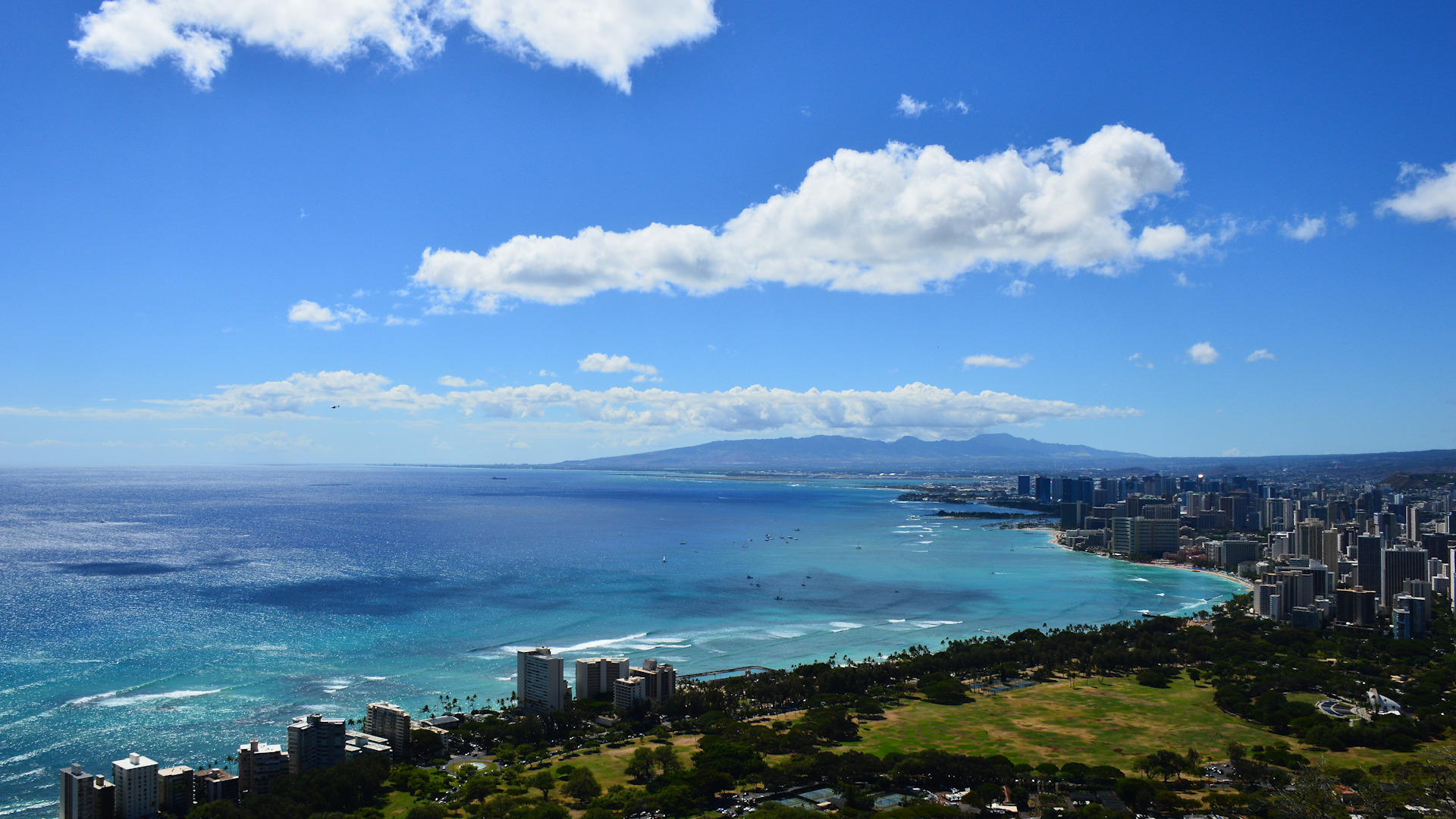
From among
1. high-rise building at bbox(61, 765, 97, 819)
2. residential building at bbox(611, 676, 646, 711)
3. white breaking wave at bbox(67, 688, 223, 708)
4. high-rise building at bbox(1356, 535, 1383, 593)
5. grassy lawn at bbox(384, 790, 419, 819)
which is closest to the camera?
high-rise building at bbox(61, 765, 97, 819)

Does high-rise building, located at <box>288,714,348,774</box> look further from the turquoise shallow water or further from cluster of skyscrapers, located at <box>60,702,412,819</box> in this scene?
the turquoise shallow water

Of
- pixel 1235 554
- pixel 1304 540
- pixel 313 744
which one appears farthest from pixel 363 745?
pixel 1235 554

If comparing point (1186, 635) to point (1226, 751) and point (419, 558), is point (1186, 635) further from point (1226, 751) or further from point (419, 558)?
point (419, 558)

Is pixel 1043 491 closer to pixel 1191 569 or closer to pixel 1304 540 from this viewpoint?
pixel 1191 569

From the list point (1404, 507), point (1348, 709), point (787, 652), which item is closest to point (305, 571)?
point (787, 652)

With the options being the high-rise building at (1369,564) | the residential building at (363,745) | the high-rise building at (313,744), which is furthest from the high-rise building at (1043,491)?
the high-rise building at (313,744)

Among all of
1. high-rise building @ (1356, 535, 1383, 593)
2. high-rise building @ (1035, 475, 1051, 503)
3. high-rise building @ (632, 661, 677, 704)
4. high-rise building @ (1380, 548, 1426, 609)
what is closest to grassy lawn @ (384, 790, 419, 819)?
high-rise building @ (632, 661, 677, 704)

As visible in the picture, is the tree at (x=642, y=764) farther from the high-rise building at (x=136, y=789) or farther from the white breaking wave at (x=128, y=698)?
the white breaking wave at (x=128, y=698)
